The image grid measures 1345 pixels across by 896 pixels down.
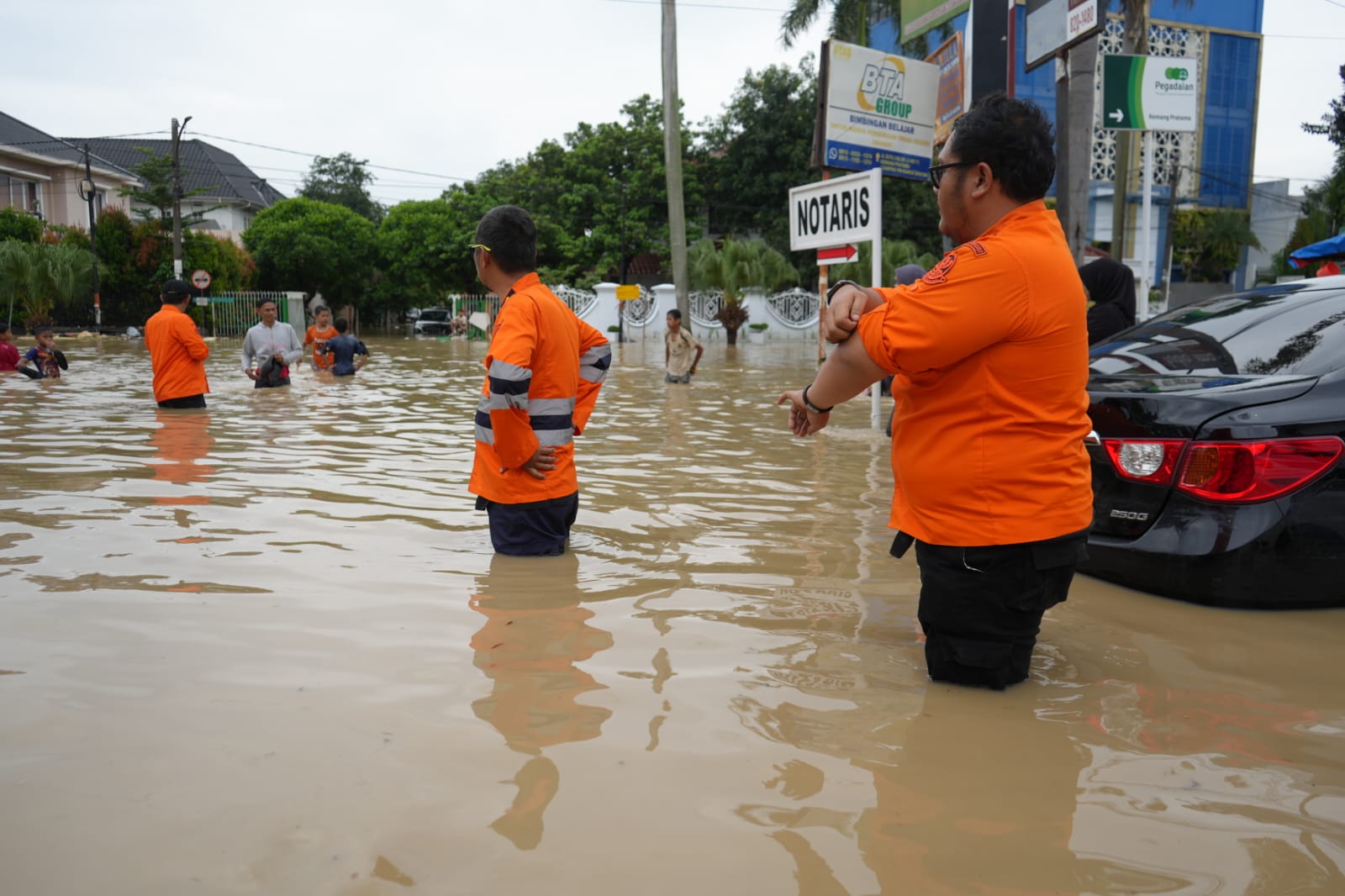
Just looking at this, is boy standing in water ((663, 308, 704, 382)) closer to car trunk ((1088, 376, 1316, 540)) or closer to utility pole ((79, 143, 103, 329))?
car trunk ((1088, 376, 1316, 540))

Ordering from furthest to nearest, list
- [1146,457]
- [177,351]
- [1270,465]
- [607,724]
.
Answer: [177,351]
[1146,457]
[1270,465]
[607,724]

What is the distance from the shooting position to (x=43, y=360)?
15609mm

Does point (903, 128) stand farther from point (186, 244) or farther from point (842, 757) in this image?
point (186, 244)

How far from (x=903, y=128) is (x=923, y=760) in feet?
37.1

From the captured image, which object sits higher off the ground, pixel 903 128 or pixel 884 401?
pixel 903 128

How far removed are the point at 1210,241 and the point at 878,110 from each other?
39.4 meters

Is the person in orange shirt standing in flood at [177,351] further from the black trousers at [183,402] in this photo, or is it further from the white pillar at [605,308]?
the white pillar at [605,308]

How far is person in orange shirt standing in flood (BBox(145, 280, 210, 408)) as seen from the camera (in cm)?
1045

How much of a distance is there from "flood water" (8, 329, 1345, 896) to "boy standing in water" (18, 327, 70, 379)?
11.1 m

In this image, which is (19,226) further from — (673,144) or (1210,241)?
(1210,241)

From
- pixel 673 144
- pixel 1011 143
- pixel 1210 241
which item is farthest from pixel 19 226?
pixel 1210 241

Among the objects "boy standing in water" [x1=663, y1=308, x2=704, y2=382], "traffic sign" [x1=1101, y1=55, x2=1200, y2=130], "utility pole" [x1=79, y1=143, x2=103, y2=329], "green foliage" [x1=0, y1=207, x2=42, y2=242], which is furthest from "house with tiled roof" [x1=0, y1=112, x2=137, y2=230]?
"traffic sign" [x1=1101, y1=55, x2=1200, y2=130]

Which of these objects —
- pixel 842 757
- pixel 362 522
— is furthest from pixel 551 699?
pixel 362 522

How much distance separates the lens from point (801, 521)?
20.1ft
